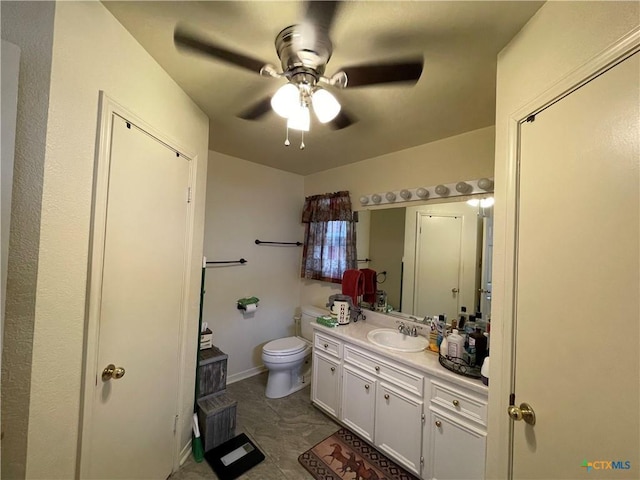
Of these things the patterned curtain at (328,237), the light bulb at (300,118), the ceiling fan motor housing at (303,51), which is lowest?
the patterned curtain at (328,237)

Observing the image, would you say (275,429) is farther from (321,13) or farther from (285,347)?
(321,13)

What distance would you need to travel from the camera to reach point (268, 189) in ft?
9.77

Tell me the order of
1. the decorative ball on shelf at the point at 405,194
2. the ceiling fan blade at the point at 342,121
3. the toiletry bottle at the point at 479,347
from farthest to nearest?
the decorative ball on shelf at the point at 405,194
the ceiling fan blade at the point at 342,121
the toiletry bottle at the point at 479,347

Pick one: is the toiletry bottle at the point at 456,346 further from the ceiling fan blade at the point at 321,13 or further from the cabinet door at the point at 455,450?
the ceiling fan blade at the point at 321,13

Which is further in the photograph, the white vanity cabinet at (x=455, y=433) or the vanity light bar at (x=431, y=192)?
the vanity light bar at (x=431, y=192)

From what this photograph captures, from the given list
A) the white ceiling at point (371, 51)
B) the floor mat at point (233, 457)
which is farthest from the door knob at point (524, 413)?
the floor mat at point (233, 457)

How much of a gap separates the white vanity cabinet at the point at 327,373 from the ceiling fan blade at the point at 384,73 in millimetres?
1885

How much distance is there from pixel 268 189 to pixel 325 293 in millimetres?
1443

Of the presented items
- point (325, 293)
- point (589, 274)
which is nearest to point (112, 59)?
point (589, 274)

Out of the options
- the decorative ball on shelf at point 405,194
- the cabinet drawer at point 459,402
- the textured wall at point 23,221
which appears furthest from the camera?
the decorative ball on shelf at point 405,194

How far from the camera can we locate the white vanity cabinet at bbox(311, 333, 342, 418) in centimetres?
205

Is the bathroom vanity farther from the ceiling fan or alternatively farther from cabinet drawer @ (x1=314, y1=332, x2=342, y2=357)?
the ceiling fan

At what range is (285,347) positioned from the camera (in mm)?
2457

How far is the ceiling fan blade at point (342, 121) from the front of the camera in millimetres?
1679
